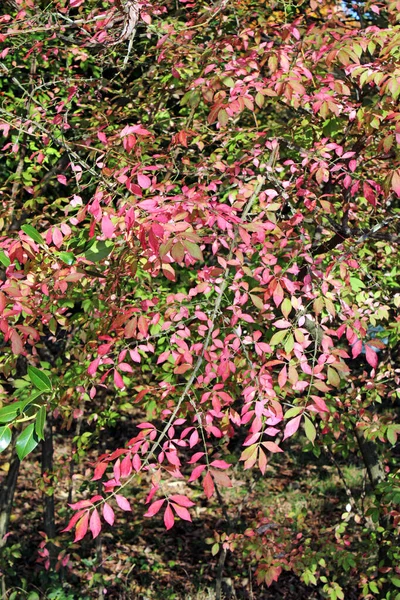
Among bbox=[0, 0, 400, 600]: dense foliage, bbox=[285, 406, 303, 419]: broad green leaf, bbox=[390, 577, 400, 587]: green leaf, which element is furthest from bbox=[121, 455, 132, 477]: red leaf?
bbox=[390, 577, 400, 587]: green leaf

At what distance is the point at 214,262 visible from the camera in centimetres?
420

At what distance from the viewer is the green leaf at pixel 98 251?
2.67 m

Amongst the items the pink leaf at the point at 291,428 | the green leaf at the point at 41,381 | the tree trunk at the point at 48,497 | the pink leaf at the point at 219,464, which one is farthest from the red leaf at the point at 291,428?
the tree trunk at the point at 48,497

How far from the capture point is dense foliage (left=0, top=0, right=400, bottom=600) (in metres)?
2.10

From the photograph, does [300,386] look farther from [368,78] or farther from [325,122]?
[325,122]

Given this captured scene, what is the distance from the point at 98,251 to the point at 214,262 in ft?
5.24

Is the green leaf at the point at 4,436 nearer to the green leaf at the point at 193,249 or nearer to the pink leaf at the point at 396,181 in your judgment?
the green leaf at the point at 193,249

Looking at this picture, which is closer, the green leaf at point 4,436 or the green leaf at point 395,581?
the green leaf at point 4,436

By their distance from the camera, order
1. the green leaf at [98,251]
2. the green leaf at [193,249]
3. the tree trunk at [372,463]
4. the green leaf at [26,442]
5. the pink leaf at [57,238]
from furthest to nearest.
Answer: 1. the tree trunk at [372,463]
2. the green leaf at [98,251]
3. the pink leaf at [57,238]
4. the green leaf at [193,249]
5. the green leaf at [26,442]

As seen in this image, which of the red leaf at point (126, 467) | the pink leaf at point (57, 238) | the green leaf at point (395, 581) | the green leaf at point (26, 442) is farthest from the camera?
the green leaf at point (395, 581)

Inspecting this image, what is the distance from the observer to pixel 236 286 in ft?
8.08

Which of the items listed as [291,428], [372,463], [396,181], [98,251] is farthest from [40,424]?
[372,463]

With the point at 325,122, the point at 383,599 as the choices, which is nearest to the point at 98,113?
the point at 325,122

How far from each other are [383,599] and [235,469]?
8.52 feet
